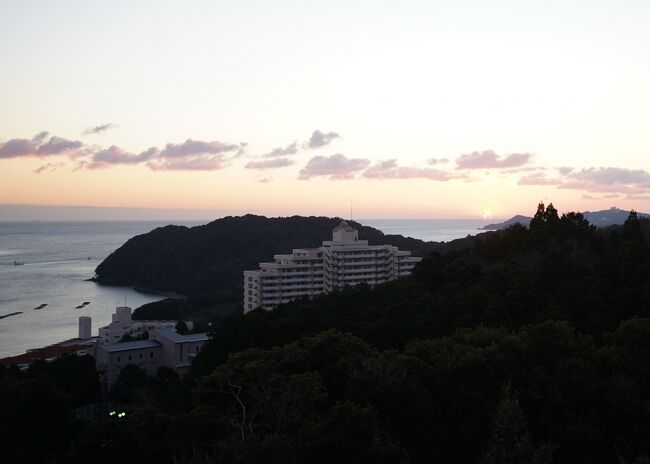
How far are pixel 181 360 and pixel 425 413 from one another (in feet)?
53.3

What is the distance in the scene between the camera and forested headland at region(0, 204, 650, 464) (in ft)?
26.7

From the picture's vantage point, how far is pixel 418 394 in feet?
30.9

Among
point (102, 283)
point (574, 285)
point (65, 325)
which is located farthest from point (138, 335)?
point (102, 283)

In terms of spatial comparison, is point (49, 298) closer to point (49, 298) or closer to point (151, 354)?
point (49, 298)

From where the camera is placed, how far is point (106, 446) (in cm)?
812

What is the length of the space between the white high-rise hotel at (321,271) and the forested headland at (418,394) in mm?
17759

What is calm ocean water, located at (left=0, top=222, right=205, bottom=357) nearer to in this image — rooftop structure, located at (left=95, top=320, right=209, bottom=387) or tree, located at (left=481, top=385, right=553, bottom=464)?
rooftop structure, located at (left=95, top=320, right=209, bottom=387)

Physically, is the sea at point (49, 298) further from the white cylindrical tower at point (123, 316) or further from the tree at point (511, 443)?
the tree at point (511, 443)

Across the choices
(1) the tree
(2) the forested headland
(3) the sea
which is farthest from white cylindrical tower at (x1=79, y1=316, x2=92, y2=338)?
(1) the tree

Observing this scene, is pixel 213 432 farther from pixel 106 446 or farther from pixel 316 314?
pixel 316 314

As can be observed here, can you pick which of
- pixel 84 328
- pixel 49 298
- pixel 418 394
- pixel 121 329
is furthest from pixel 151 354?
pixel 49 298

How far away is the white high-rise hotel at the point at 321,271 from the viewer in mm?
35375

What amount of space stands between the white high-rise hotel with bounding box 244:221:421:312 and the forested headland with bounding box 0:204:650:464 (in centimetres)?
1776

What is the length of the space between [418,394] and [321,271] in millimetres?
27591
